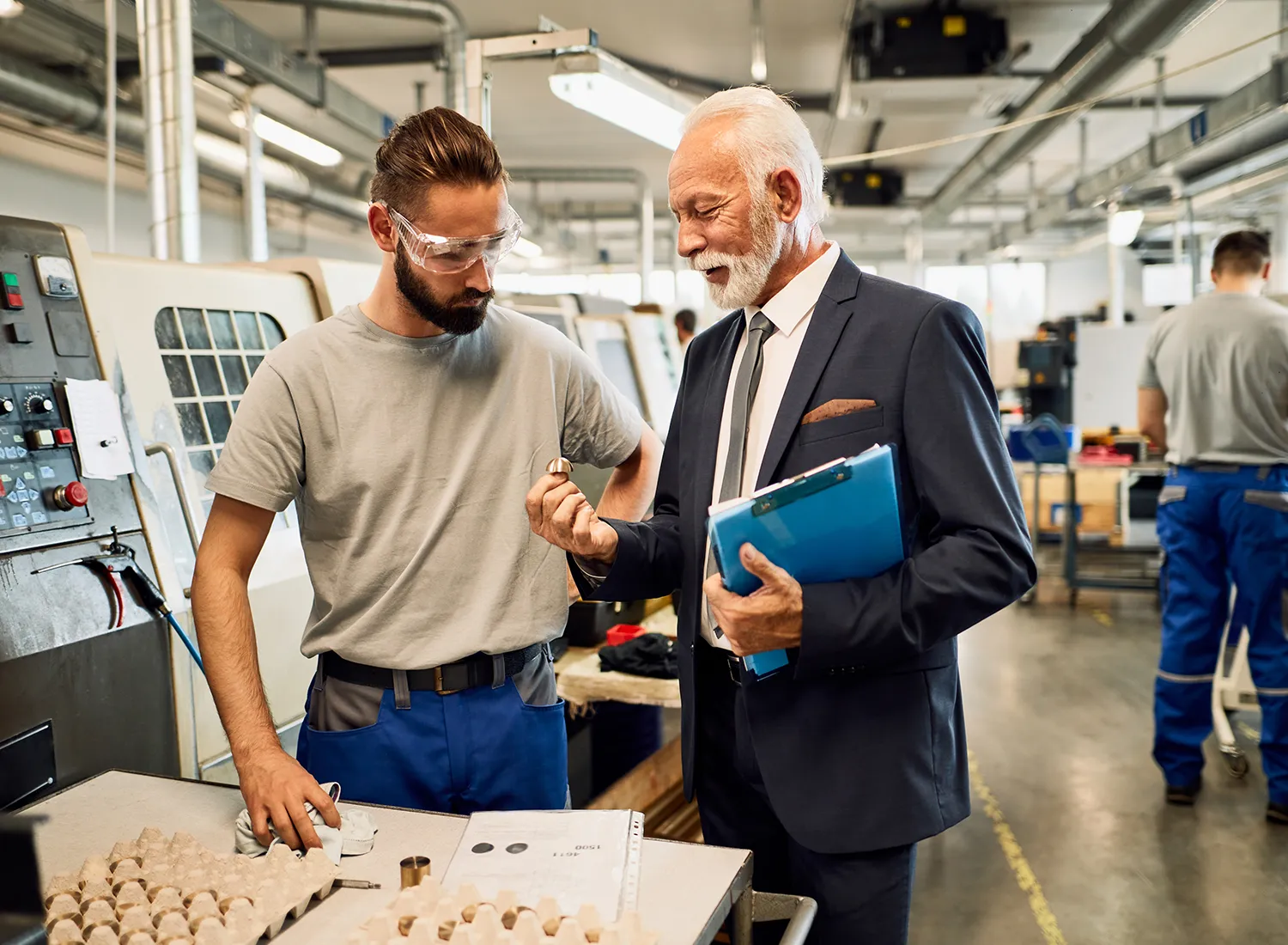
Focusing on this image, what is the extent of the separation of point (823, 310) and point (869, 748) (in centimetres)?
58

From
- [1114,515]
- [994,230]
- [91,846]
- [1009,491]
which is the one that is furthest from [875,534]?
[994,230]

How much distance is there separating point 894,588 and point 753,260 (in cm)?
49

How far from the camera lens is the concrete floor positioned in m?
2.78

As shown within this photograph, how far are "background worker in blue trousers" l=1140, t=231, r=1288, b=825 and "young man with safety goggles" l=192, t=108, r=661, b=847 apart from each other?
277cm

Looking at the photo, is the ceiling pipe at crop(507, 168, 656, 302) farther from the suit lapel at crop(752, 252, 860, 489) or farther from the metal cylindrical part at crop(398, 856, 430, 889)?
the metal cylindrical part at crop(398, 856, 430, 889)

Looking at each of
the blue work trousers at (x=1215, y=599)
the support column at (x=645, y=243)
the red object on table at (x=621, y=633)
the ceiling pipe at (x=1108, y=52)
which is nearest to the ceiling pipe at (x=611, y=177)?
the support column at (x=645, y=243)

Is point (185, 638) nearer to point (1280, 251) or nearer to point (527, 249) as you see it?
Result: point (527, 249)

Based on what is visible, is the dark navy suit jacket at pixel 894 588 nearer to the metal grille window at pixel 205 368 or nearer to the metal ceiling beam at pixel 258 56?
the metal grille window at pixel 205 368

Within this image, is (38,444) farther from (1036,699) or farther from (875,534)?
(1036,699)

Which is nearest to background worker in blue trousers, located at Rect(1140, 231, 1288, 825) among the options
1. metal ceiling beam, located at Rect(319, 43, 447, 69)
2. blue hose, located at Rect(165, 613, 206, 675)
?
blue hose, located at Rect(165, 613, 206, 675)

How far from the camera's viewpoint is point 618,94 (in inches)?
131

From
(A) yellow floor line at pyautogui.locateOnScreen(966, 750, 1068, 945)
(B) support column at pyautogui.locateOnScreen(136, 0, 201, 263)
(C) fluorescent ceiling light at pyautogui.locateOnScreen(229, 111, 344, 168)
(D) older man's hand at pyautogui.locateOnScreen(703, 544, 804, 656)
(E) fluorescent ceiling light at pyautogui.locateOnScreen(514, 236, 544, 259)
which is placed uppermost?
(E) fluorescent ceiling light at pyautogui.locateOnScreen(514, 236, 544, 259)

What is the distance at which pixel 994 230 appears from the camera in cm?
1327

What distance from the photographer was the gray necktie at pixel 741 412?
1394mm
